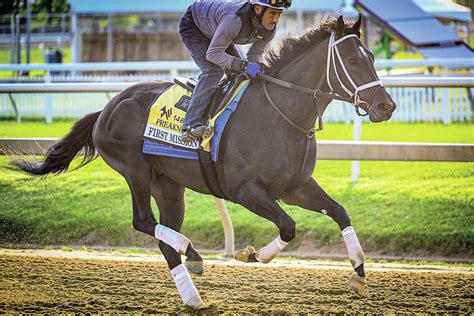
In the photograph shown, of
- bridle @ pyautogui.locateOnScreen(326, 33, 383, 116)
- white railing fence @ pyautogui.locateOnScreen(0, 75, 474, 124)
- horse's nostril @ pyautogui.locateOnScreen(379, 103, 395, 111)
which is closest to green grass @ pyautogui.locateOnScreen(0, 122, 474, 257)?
bridle @ pyautogui.locateOnScreen(326, 33, 383, 116)

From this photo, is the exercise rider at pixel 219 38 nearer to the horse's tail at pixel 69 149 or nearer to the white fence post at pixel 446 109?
the horse's tail at pixel 69 149

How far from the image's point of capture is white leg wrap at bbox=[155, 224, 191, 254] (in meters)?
5.72

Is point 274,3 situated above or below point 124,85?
above

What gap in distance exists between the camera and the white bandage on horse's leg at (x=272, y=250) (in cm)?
554

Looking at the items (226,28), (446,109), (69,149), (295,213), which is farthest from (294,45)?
(446,109)

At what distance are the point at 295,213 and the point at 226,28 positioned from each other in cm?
342

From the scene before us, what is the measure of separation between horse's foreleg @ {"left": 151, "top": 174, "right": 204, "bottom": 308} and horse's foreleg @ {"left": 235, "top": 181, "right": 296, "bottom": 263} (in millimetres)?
418

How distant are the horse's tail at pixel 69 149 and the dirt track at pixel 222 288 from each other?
0.84 metres

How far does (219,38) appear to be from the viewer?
18.4 feet

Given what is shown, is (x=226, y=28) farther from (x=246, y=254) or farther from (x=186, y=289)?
(x=186, y=289)

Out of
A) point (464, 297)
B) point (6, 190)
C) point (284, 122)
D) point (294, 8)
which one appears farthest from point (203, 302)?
point (294, 8)

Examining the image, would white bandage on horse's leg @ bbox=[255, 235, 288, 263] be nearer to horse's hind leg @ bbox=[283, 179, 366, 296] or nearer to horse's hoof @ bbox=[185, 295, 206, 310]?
horse's hind leg @ bbox=[283, 179, 366, 296]

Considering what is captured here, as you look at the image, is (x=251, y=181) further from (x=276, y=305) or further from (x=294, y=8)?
(x=294, y=8)

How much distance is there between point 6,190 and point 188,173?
365 cm
